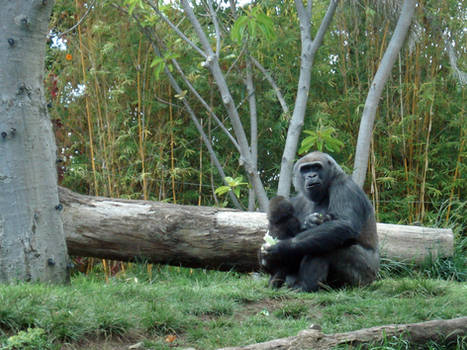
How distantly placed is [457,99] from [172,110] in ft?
11.7

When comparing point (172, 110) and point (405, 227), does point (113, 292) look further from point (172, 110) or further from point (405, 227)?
point (172, 110)

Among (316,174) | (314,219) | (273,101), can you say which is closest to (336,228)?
(314,219)

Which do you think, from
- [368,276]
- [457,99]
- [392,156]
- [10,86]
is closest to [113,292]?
[10,86]

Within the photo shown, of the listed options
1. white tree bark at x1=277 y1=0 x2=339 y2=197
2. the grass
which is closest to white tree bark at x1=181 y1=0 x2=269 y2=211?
white tree bark at x1=277 y1=0 x2=339 y2=197

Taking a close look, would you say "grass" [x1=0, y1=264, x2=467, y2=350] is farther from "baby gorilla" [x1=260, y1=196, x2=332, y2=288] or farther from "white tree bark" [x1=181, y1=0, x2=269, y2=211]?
"white tree bark" [x1=181, y1=0, x2=269, y2=211]

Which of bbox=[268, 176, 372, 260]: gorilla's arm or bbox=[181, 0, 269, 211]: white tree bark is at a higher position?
bbox=[181, 0, 269, 211]: white tree bark

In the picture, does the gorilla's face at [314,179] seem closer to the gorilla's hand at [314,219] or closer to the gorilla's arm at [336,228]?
the gorilla's arm at [336,228]

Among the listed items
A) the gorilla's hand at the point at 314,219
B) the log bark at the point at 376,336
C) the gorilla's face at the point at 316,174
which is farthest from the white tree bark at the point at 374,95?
the log bark at the point at 376,336

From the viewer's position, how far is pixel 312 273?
169 inches

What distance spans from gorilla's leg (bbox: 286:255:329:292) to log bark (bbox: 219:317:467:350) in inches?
55.0

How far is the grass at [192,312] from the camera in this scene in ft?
9.29

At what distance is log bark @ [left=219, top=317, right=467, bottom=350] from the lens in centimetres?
259

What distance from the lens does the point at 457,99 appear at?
279 inches

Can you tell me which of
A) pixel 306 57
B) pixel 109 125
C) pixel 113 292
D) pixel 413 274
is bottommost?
pixel 413 274
